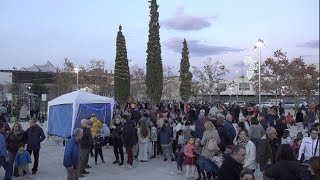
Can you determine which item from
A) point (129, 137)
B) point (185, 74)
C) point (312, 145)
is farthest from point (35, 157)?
point (185, 74)

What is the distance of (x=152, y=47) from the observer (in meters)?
39.7

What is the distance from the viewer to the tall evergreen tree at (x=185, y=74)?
173 feet

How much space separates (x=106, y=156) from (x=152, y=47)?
25.0 meters

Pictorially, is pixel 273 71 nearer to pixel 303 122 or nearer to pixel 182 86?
pixel 182 86

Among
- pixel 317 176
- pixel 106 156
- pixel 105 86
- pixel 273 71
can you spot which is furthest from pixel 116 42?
pixel 317 176

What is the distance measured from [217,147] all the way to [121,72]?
108ft

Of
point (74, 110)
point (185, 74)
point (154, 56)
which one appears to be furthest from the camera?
point (185, 74)

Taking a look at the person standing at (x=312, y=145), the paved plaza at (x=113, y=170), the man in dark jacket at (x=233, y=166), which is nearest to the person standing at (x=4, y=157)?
Answer: the paved plaza at (x=113, y=170)

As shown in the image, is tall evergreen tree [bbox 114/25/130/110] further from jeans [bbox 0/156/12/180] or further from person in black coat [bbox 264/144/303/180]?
person in black coat [bbox 264/144/303/180]

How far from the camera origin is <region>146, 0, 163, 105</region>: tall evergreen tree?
39.8m

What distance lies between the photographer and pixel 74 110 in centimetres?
1778

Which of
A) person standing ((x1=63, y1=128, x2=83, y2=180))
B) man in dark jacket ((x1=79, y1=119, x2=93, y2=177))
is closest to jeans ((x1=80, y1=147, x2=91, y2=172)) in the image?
man in dark jacket ((x1=79, y1=119, x2=93, y2=177))

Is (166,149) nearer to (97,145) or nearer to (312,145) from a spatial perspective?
(97,145)

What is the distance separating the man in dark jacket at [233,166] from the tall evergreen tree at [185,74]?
46.9m
